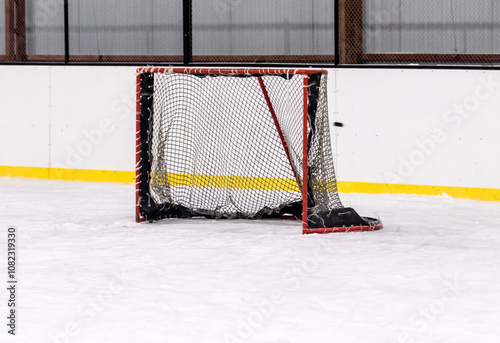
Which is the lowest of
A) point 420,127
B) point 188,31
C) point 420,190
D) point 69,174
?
point 420,190

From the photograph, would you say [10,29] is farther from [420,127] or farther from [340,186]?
[420,127]

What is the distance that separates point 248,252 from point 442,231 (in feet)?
4.67

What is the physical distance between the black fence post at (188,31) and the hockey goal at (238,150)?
54 cm

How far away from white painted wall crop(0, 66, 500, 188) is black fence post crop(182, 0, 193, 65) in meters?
0.56

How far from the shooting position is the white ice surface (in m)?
3.64

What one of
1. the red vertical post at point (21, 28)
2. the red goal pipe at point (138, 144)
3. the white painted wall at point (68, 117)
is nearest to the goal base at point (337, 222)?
the red goal pipe at point (138, 144)

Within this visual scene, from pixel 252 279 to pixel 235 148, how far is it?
3080mm

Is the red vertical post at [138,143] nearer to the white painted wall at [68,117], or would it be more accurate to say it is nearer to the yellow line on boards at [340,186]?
the yellow line on boards at [340,186]

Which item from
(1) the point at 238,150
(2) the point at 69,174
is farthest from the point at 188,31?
(2) the point at 69,174

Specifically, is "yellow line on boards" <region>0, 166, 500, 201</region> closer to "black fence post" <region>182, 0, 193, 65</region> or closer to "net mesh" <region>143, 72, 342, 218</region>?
"net mesh" <region>143, 72, 342, 218</region>

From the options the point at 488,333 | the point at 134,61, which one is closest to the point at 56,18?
the point at 134,61

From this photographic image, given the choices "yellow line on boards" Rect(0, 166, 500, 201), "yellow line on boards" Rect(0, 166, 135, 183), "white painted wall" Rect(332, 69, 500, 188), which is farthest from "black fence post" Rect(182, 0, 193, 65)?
"yellow line on boards" Rect(0, 166, 500, 201)

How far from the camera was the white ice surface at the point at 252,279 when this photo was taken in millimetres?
3641

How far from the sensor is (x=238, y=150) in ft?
24.7
